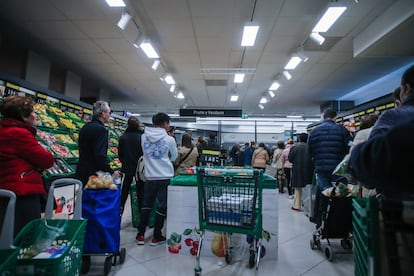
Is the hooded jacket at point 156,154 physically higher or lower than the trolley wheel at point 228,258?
higher

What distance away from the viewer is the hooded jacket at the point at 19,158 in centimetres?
167

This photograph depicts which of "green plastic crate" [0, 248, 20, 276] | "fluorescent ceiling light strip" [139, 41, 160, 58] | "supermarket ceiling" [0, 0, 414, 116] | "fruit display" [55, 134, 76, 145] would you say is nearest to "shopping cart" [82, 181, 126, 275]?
"green plastic crate" [0, 248, 20, 276]

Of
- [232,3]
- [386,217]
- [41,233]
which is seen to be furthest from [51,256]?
[232,3]

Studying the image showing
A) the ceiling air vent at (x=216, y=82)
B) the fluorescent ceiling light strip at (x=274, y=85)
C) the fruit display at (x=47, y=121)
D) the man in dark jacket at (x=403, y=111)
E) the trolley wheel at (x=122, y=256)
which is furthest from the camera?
the ceiling air vent at (x=216, y=82)

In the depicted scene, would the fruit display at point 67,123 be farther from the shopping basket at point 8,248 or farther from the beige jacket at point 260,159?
the beige jacket at point 260,159

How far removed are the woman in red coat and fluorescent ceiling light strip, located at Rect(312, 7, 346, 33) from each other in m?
3.73

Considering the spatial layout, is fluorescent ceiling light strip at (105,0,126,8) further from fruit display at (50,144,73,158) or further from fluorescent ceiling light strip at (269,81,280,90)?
fluorescent ceiling light strip at (269,81,280,90)

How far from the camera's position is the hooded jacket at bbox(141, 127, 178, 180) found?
2.93m

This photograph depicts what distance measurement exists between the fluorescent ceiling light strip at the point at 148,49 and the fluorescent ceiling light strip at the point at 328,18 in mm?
2895

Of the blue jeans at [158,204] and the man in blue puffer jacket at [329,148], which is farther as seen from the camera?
the man in blue puffer jacket at [329,148]

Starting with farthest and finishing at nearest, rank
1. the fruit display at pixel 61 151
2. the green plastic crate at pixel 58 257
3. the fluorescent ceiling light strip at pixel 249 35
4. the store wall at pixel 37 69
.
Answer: the store wall at pixel 37 69
the fluorescent ceiling light strip at pixel 249 35
the fruit display at pixel 61 151
the green plastic crate at pixel 58 257

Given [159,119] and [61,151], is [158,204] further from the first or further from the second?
[61,151]

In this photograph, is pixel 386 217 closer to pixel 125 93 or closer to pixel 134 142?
pixel 134 142

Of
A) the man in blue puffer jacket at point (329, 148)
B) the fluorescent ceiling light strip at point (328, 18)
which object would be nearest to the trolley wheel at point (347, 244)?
the man in blue puffer jacket at point (329, 148)
